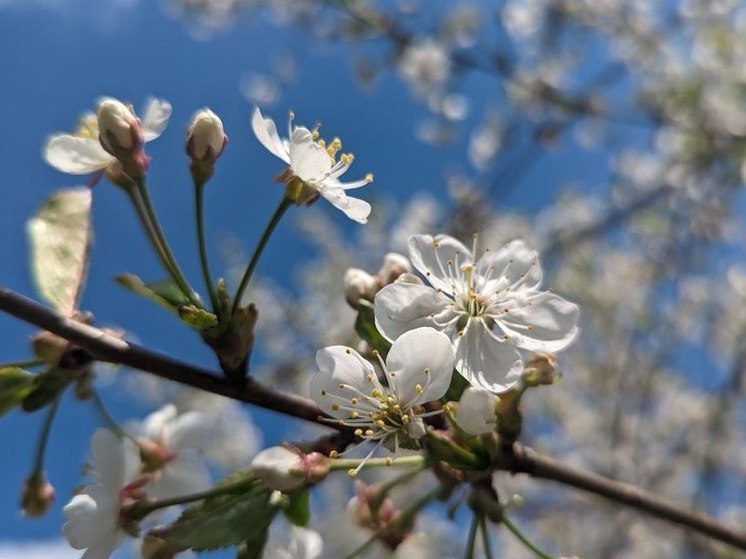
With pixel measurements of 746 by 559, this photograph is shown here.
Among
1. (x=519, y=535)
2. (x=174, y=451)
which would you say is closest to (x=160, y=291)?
(x=174, y=451)

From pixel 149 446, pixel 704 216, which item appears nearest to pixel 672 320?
pixel 704 216

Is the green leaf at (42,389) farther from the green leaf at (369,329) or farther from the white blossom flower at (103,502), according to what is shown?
the green leaf at (369,329)

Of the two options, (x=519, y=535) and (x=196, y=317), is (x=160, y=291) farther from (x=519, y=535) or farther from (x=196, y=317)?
(x=519, y=535)

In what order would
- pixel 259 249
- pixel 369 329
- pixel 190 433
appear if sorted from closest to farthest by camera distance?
1. pixel 259 249
2. pixel 369 329
3. pixel 190 433

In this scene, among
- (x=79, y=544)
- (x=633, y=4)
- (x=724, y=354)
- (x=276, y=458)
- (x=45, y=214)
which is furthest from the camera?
(x=724, y=354)

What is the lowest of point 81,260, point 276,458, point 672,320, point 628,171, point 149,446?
point 149,446

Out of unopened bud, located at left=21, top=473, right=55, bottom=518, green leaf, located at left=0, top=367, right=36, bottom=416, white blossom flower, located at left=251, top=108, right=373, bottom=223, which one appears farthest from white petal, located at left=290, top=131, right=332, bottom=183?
unopened bud, located at left=21, top=473, right=55, bottom=518

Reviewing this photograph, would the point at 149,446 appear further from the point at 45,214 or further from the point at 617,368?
the point at 617,368
